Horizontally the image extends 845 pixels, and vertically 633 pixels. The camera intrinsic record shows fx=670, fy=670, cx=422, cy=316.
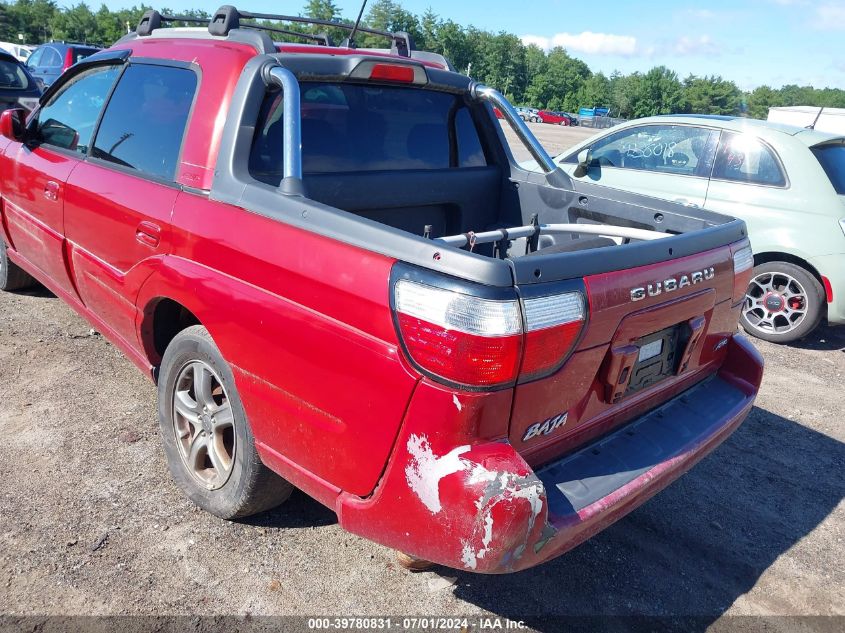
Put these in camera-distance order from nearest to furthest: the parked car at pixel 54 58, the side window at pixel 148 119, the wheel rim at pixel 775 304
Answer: the side window at pixel 148 119, the wheel rim at pixel 775 304, the parked car at pixel 54 58

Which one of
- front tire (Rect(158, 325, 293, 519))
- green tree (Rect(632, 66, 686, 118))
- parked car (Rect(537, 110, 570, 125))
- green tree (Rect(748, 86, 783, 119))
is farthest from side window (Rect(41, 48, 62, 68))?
green tree (Rect(748, 86, 783, 119))

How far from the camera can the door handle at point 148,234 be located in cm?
279

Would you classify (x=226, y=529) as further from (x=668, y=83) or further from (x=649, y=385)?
(x=668, y=83)

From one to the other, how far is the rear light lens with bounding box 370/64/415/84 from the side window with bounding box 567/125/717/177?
3.86m

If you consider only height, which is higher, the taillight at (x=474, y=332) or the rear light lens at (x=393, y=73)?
the rear light lens at (x=393, y=73)

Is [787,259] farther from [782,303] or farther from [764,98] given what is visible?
[764,98]

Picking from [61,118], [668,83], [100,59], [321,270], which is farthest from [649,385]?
[668,83]

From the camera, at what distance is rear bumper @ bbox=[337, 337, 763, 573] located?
1.87 m

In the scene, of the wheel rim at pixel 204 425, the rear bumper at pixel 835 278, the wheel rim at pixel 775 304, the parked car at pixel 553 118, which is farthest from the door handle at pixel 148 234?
the parked car at pixel 553 118

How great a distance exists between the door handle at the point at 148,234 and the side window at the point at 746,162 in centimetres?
501

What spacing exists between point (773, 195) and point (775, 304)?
93 cm

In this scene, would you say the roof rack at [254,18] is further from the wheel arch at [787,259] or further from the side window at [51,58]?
the side window at [51,58]

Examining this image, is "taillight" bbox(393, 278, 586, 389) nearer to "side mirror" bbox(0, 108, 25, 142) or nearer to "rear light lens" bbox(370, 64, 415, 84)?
"rear light lens" bbox(370, 64, 415, 84)

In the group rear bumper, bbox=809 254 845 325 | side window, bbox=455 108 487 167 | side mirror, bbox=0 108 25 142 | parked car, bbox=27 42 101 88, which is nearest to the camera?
side window, bbox=455 108 487 167
